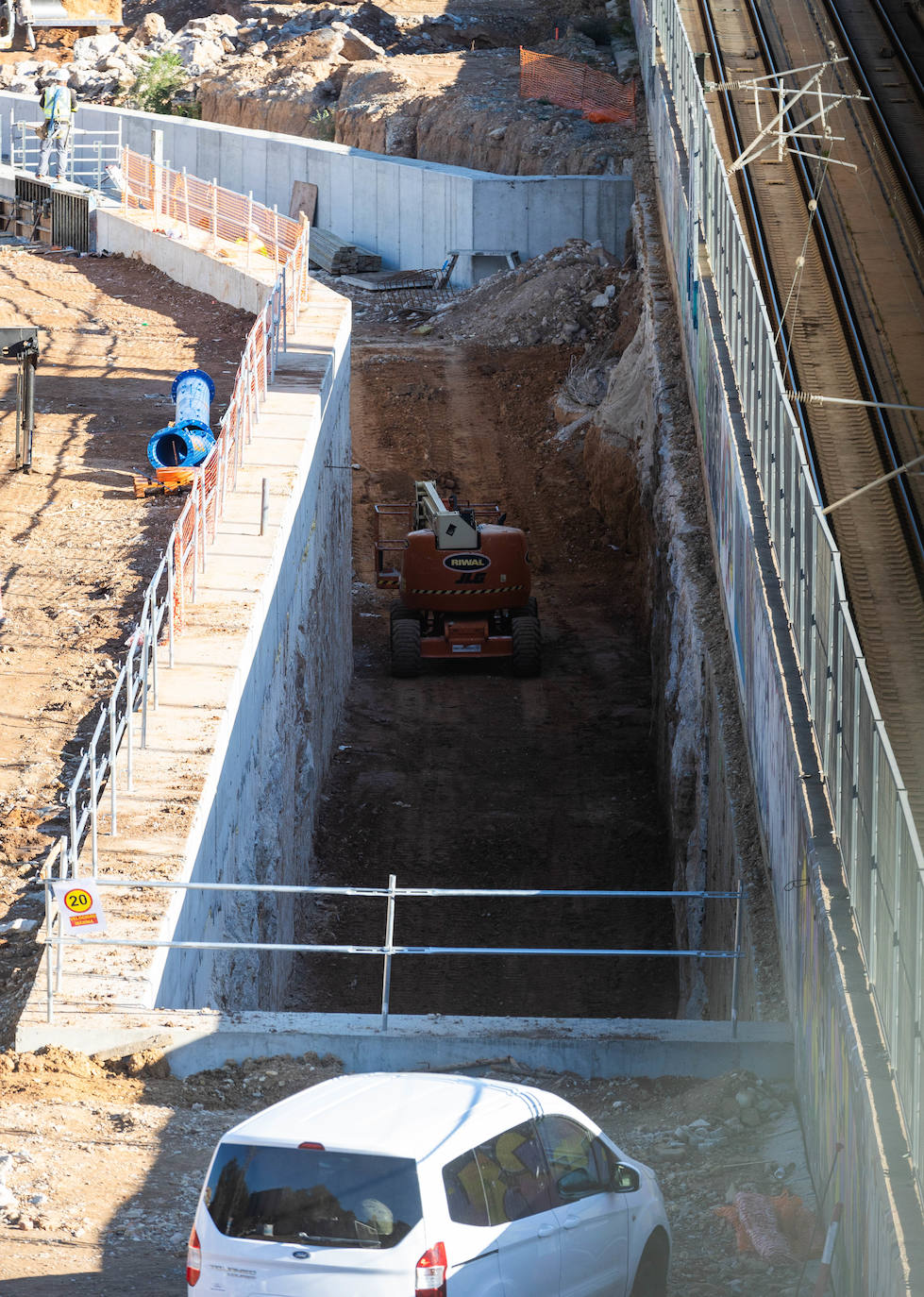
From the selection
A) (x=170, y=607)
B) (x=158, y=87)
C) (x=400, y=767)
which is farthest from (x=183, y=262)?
(x=158, y=87)

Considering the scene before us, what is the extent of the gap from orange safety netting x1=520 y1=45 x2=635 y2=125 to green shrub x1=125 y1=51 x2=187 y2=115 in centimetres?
1429

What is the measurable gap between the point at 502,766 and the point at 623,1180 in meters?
18.2

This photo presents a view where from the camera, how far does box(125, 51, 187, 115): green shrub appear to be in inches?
2527

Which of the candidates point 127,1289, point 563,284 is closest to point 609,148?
point 563,284

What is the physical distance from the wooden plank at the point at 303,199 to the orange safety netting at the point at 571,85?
810 cm

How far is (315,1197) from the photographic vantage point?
8.20m

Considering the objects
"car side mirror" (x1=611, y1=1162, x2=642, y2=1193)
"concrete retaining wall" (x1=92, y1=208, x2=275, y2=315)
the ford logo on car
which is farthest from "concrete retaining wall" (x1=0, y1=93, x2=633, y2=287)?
"car side mirror" (x1=611, y1=1162, x2=642, y2=1193)

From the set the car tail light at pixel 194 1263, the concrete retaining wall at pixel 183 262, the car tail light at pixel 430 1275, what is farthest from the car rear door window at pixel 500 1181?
the concrete retaining wall at pixel 183 262

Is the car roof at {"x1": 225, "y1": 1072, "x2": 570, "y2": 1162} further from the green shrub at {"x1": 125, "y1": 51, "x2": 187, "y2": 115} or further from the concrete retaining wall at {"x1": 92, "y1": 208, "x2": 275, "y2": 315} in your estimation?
the green shrub at {"x1": 125, "y1": 51, "x2": 187, "y2": 115}

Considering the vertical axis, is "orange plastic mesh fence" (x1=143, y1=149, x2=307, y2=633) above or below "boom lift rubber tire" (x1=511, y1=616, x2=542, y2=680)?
above

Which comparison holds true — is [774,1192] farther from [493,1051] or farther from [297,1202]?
[297,1202]

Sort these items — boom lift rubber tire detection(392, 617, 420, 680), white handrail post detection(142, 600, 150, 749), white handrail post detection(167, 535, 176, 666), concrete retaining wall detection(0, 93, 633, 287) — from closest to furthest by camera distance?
1. white handrail post detection(142, 600, 150, 749)
2. white handrail post detection(167, 535, 176, 666)
3. boom lift rubber tire detection(392, 617, 420, 680)
4. concrete retaining wall detection(0, 93, 633, 287)

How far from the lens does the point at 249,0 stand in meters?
72.8

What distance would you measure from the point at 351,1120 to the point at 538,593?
27.1 m
